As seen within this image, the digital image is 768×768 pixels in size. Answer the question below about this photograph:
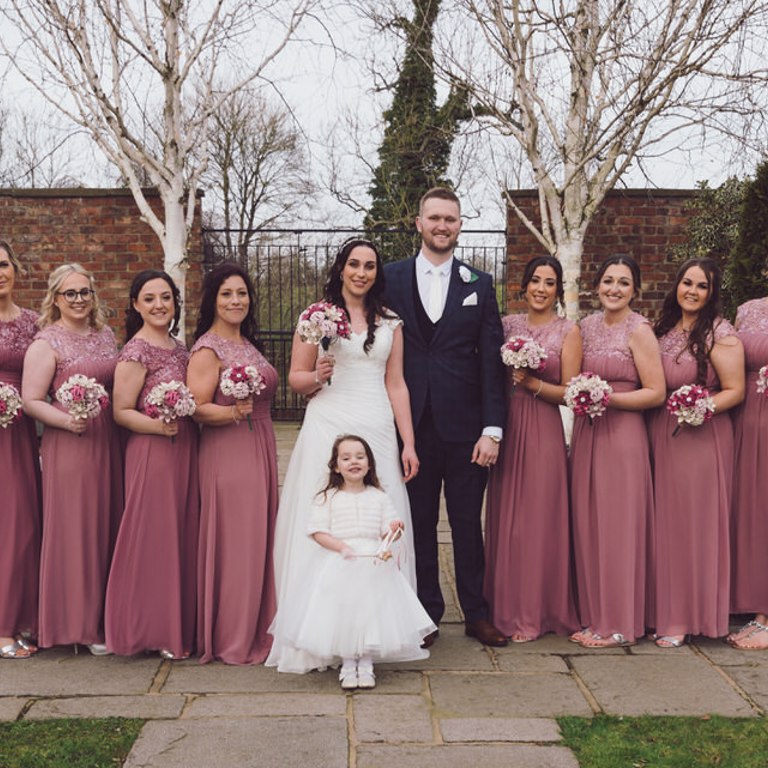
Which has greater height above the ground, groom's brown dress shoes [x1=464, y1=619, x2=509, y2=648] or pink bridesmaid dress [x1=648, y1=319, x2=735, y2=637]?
pink bridesmaid dress [x1=648, y1=319, x2=735, y2=637]

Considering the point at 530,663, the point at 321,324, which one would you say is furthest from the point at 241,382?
the point at 530,663

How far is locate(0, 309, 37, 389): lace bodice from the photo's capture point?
439 cm

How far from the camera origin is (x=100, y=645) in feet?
14.3

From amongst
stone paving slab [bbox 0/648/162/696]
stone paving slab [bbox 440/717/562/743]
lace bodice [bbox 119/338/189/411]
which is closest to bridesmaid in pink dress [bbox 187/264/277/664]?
lace bodice [bbox 119/338/189/411]

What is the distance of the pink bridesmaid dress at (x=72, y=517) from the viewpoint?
431 centimetres

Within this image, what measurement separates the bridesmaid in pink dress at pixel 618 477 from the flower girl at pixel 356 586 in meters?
1.04

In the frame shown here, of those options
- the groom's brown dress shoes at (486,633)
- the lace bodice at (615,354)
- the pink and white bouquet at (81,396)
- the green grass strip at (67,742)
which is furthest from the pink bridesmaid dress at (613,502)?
the pink and white bouquet at (81,396)

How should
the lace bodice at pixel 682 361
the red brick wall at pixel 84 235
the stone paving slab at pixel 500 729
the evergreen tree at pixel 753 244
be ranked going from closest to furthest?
1. the stone paving slab at pixel 500 729
2. the lace bodice at pixel 682 361
3. the evergreen tree at pixel 753 244
4. the red brick wall at pixel 84 235

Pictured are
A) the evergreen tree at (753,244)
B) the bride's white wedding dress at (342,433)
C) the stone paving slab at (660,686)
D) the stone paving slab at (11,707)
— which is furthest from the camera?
the evergreen tree at (753,244)

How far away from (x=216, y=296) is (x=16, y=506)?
1.47 metres

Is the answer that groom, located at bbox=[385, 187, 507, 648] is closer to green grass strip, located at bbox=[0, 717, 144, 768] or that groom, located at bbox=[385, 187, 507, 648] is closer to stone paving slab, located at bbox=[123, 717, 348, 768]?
stone paving slab, located at bbox=[123, 717, 348, 768]

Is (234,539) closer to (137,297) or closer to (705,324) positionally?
(137,297)

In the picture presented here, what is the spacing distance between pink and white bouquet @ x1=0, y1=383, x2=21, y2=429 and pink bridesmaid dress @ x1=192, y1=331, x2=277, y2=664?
0.86 m

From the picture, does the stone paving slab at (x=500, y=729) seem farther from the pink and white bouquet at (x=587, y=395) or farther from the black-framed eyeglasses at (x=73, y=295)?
the black-framed eyeglasses at (x=73, y=295)
